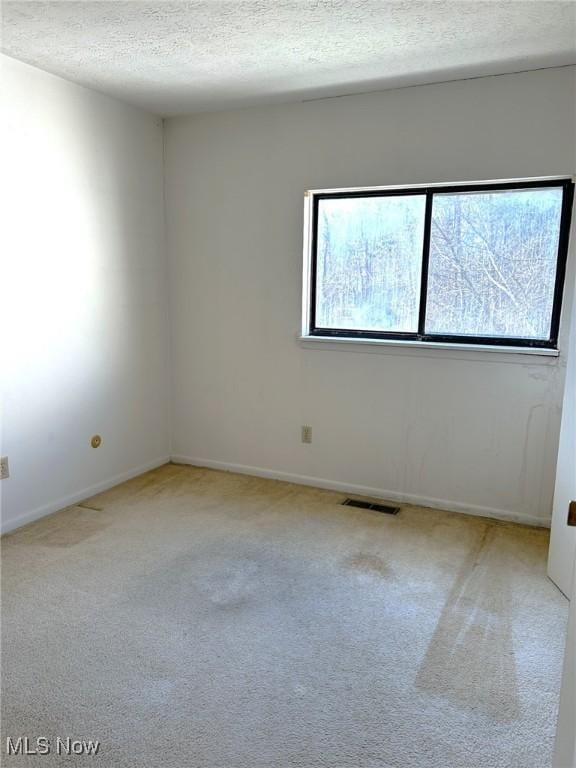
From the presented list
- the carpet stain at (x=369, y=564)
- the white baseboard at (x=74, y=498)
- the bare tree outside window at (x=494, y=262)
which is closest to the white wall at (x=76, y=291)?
the white baseboard at (x=74, y=498)

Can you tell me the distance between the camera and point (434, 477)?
11.1 ft

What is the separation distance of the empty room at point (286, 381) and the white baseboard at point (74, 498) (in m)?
0.02

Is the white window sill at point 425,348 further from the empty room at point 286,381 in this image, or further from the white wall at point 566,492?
the white wall at point 566,492

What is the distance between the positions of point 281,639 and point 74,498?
1870 millimetres

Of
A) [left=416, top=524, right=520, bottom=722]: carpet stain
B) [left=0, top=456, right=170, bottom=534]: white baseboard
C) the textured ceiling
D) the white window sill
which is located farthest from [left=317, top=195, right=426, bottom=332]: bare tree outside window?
[left=0, top=456, right=170, bottom=534]: white baseboard

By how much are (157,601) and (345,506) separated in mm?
1437

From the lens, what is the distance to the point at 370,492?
11.7 ft

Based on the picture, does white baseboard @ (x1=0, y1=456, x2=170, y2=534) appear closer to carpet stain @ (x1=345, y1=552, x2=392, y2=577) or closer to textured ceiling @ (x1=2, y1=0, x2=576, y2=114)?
carpet stain @ (x1=345, y1=552, x2=392, y2=577)

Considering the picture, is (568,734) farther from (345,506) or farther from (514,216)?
(514,216)

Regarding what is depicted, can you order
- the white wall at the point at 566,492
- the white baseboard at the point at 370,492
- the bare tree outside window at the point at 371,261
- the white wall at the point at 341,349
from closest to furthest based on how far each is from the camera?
the white wall at the point at 566,492
the white wall at the point at 341,349
the white baseboard at the point at 370,492
the bare tree outside window at the point at 371,261

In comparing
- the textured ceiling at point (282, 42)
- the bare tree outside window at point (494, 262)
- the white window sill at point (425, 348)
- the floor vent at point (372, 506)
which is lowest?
the floor vent at point (372, 506)

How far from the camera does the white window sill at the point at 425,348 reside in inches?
119

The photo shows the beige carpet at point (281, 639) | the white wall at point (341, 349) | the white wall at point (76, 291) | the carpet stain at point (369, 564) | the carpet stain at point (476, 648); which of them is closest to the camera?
the beige carpet at point (281, 639)

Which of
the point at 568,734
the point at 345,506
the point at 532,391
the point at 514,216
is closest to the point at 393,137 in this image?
the point at 514,216
